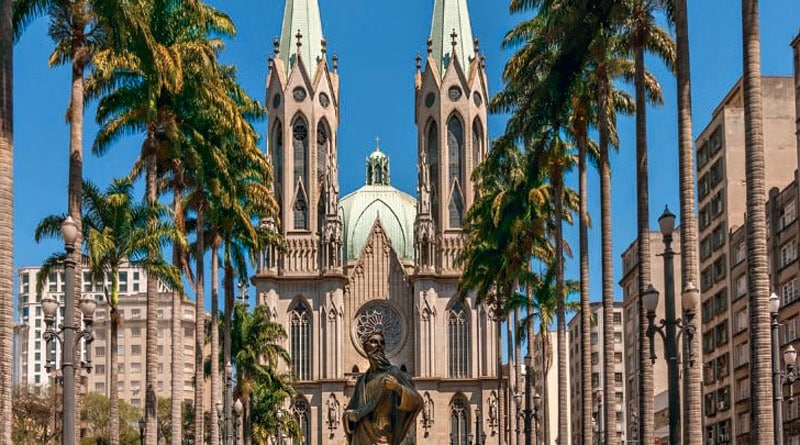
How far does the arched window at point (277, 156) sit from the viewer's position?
374 ft

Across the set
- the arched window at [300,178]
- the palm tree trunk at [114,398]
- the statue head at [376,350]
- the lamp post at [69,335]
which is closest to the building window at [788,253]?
the palm tree trunk at [114,398]

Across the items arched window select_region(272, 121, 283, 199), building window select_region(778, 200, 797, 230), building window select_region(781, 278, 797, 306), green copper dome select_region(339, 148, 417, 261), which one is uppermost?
arched window select_region(272, 121, 283, 199)

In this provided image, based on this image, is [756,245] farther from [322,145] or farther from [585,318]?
[322,145]

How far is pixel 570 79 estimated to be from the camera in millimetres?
40281

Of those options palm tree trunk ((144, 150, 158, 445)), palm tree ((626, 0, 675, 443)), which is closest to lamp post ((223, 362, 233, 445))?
palm tree trunk ((144, 150, 158, 445))

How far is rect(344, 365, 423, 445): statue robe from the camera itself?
2603 cm

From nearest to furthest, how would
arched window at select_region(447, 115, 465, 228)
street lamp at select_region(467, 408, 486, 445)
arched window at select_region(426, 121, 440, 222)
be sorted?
street lamp at select_region(467, 408, 486, 445)
arched window at select_region(447, 115, 465, 228)
arched window at select_region(426, 121, 440, 222)

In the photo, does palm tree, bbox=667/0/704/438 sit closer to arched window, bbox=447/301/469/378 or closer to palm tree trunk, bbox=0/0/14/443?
palm tree trunk, bbox=0/0/14/443

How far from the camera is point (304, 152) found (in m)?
116

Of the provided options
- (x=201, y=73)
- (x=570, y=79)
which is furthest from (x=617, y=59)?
(x=201, y=73)

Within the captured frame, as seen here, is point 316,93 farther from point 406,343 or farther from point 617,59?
point 617,59

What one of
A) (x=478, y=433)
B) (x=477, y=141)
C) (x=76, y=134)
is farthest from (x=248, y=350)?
(x=477, y=141)

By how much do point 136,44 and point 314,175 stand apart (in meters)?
81.6

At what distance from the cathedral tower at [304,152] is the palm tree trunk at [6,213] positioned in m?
86.0
